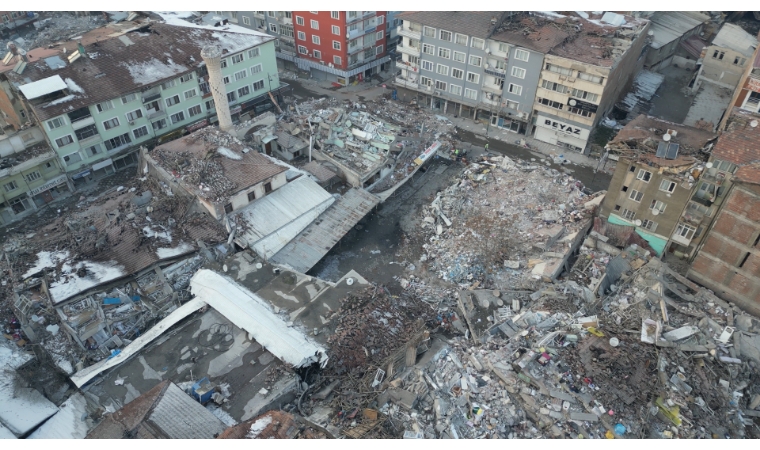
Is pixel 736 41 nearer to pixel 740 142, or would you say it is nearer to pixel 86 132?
pixel 740 142

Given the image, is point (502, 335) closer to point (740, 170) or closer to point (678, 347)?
point (678, 347)

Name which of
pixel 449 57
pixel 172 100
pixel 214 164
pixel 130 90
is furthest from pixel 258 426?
pixel 449 57

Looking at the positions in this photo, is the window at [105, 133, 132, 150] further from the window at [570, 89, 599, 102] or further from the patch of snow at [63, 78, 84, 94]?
the window at [570, 89, 599, 102]

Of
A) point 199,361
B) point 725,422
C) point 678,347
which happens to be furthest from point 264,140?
point 725,422

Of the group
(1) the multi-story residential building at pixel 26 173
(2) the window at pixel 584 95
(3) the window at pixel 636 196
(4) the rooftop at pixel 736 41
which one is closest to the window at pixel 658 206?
(3) the window at pixel 636 196

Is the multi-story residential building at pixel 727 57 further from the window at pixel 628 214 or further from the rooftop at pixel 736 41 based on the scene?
the window at pixel 628 214

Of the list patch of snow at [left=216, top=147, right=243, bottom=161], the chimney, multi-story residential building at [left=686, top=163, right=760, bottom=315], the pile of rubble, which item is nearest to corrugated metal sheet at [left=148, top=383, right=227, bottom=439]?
the pile of rubble
